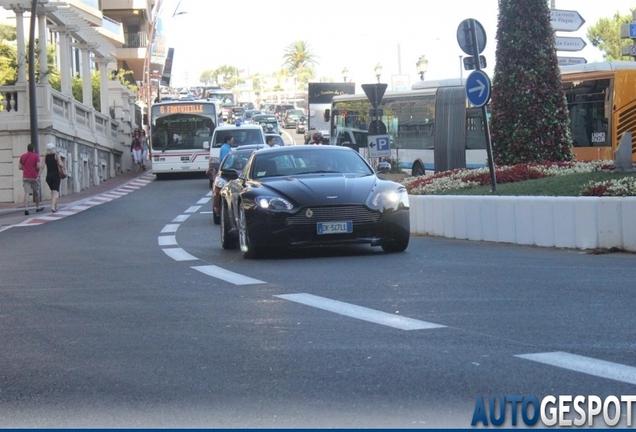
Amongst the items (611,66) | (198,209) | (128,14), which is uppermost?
(128,14)

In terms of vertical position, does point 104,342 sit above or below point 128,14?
below

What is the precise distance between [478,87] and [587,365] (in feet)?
36.7

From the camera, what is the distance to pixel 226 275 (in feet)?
38.4

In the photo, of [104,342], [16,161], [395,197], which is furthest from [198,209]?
[104,342]

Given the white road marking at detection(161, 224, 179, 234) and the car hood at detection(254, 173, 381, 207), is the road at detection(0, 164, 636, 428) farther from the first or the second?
the white road marking at detection(161, 224, 179, 234)

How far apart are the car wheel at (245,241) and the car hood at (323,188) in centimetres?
42

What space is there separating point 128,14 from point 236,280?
7569 cm

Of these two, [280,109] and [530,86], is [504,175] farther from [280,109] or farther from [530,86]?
[280,109]

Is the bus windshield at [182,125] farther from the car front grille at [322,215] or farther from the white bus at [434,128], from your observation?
the car front grille at [322,215]

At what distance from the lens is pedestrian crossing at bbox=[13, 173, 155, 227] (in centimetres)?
2667

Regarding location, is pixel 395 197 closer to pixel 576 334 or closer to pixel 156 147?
pixel 576 334

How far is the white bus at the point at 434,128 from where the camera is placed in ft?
116

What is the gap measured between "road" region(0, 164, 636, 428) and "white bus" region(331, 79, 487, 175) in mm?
22115

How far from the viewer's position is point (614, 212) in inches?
528
